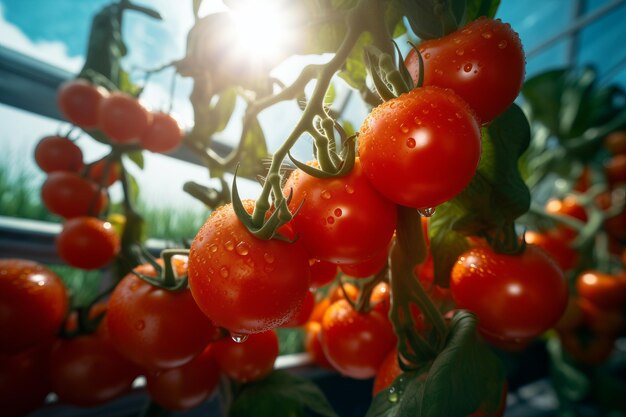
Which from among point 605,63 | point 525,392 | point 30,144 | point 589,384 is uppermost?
point 30,144

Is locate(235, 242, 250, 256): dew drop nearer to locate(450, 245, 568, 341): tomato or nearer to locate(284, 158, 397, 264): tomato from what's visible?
locate(284, 158, 397, 264): tomato

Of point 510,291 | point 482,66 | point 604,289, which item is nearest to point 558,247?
point 604,289

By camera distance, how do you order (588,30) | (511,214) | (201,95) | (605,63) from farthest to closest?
(605,63) → (588,30) → (201,95) → (511,214)

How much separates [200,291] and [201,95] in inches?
13.2

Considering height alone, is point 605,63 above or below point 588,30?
below

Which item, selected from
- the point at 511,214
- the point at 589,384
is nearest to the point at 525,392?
the point at 589,384

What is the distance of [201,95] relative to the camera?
45 cm

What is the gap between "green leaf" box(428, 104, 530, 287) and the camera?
27cm

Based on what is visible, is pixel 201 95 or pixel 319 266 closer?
pixel 319 266

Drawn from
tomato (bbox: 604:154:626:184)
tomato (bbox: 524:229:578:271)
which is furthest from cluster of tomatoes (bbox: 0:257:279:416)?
tomato (bbox: 604:154:626:184)

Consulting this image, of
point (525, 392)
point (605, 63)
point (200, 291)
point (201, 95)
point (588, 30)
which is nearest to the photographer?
point (200, 291)

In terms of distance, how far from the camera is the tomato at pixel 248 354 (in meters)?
0.32

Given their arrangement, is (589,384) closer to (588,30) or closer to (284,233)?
(284,233)

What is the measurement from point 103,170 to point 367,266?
0.47 m
